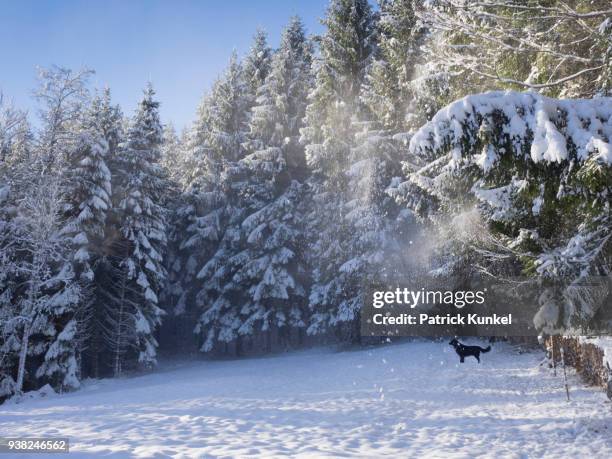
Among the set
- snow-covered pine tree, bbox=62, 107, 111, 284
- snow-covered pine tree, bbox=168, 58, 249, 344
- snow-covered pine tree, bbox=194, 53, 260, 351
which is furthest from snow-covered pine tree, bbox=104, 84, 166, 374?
snow-covered pine tree, bbox=168, 58, 249, 344

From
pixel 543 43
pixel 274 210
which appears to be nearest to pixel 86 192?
pixel 274 210

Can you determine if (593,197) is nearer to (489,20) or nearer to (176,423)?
(489,20)

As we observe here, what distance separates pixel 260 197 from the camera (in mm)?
27172

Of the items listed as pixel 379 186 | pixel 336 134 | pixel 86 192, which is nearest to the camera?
pixel 86 192

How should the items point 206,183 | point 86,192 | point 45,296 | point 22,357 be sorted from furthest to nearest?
point 206,183, point 86,192, point 45,296, point 22,357

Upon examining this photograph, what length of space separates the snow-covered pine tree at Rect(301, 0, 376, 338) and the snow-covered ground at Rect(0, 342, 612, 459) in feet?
27.8

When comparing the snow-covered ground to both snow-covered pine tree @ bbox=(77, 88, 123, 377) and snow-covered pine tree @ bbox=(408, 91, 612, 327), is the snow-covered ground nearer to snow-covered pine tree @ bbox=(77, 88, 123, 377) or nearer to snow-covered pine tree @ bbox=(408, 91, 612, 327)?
snow-covered pine tree @ bbox=(408, 91, 612, 327)

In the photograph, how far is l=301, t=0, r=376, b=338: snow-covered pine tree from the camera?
74.0 feet

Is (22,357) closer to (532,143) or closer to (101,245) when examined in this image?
(101,245)

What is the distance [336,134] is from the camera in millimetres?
22641

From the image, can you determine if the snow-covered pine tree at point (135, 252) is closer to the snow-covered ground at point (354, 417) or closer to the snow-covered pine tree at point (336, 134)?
the snow-covered pine tree at point (336, 134)

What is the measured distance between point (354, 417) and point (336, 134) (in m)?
16.2

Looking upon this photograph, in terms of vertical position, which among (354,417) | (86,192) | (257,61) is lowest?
(354,417)

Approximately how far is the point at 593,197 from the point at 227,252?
24804 millimetres
